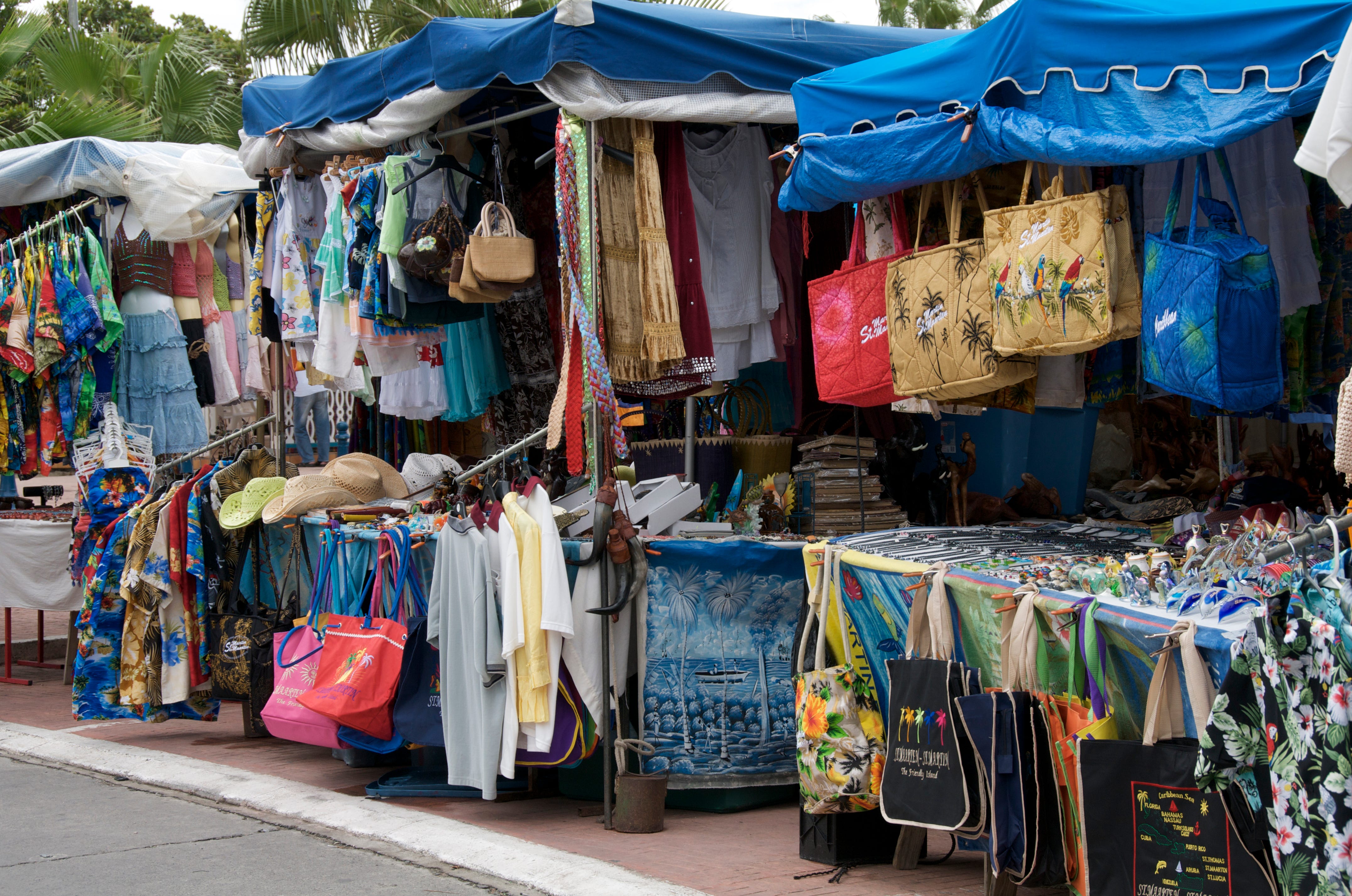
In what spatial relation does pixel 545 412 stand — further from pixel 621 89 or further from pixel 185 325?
pixel 185 325

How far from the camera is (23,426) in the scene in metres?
8.88

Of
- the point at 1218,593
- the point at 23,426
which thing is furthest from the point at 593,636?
the point at 23,426

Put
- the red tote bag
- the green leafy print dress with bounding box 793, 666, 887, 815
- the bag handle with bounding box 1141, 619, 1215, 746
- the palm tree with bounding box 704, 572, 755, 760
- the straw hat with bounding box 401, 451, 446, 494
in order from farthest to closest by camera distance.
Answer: the straw hat with bounding box 401, 451, 446, 494 → the palm tree with bounding box 704, 572, 755, 760 → the red tote bag → the green leafy print dress with bounding box 793, 666, 887, 815 → the bag handle with bounding box 1141, 619, 1215, 746

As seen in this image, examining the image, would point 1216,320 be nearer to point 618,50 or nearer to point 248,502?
point 618,50

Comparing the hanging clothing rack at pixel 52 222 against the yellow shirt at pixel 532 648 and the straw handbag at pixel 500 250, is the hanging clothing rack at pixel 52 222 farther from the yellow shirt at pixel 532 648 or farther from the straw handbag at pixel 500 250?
the yellow shirt at pixel 532 648

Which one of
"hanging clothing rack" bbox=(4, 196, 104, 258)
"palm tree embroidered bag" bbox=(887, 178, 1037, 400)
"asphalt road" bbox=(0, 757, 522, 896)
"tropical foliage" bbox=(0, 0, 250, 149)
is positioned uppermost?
"tropical foliage" bbox=(0, 0, 250, 149)

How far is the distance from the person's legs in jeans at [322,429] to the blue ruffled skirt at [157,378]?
767 centimetres

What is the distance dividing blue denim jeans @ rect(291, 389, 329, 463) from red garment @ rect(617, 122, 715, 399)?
10.7 m

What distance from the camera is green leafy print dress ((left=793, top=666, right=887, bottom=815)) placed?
15.2 ft

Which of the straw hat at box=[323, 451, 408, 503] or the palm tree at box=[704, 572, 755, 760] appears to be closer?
the palm tree at box=[704, 572, 755, 760]

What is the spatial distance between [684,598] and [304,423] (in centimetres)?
1272

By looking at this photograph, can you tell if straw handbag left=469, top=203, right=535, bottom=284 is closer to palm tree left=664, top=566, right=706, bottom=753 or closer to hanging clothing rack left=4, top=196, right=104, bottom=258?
palm tree left=664, top=566, right=706, bottom=753

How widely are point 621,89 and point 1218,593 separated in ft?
11.2

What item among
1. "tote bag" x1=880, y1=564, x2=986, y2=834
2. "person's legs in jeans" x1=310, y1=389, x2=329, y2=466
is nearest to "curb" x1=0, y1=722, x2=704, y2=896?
"tote bag" x1=880, y1=564, x2=986, y2=834
